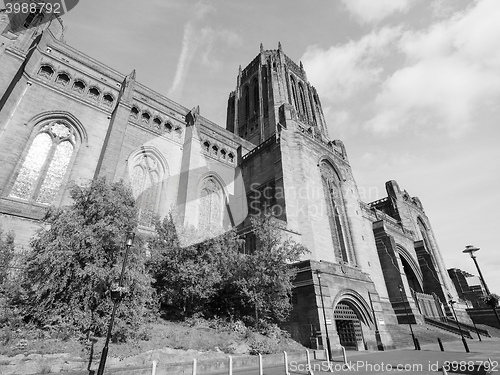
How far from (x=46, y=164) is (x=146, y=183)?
7.03 metres

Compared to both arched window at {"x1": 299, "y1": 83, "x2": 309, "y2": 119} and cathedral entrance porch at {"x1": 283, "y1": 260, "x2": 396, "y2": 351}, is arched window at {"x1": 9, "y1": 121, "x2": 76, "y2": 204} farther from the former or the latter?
arched window at {"x1": 299, "y1": 83, "x2": 309, "y2": 119}

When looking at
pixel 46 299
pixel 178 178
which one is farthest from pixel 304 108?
Result: pixel 46 299

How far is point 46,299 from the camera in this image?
10.4 meters

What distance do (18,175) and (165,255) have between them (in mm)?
11253

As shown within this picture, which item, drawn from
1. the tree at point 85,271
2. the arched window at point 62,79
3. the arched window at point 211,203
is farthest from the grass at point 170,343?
the arched window at point 62,79

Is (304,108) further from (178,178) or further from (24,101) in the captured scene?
(24,101)

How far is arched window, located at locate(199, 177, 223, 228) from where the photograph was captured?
25438 mm

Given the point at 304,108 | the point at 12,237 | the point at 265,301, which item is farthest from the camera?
the point at 304,108

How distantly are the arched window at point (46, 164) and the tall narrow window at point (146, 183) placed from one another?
195 inches

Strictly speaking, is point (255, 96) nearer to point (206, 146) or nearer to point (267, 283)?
point (206, 146)

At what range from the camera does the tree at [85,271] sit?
33.7 ft

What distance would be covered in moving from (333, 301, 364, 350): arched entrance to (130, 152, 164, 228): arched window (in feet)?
50.0

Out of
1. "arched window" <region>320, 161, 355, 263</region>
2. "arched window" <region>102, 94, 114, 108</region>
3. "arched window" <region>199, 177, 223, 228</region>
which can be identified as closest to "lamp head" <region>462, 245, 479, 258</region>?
"arched window" <region>320, 161, 355, 263</region>

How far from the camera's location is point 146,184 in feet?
76.4
